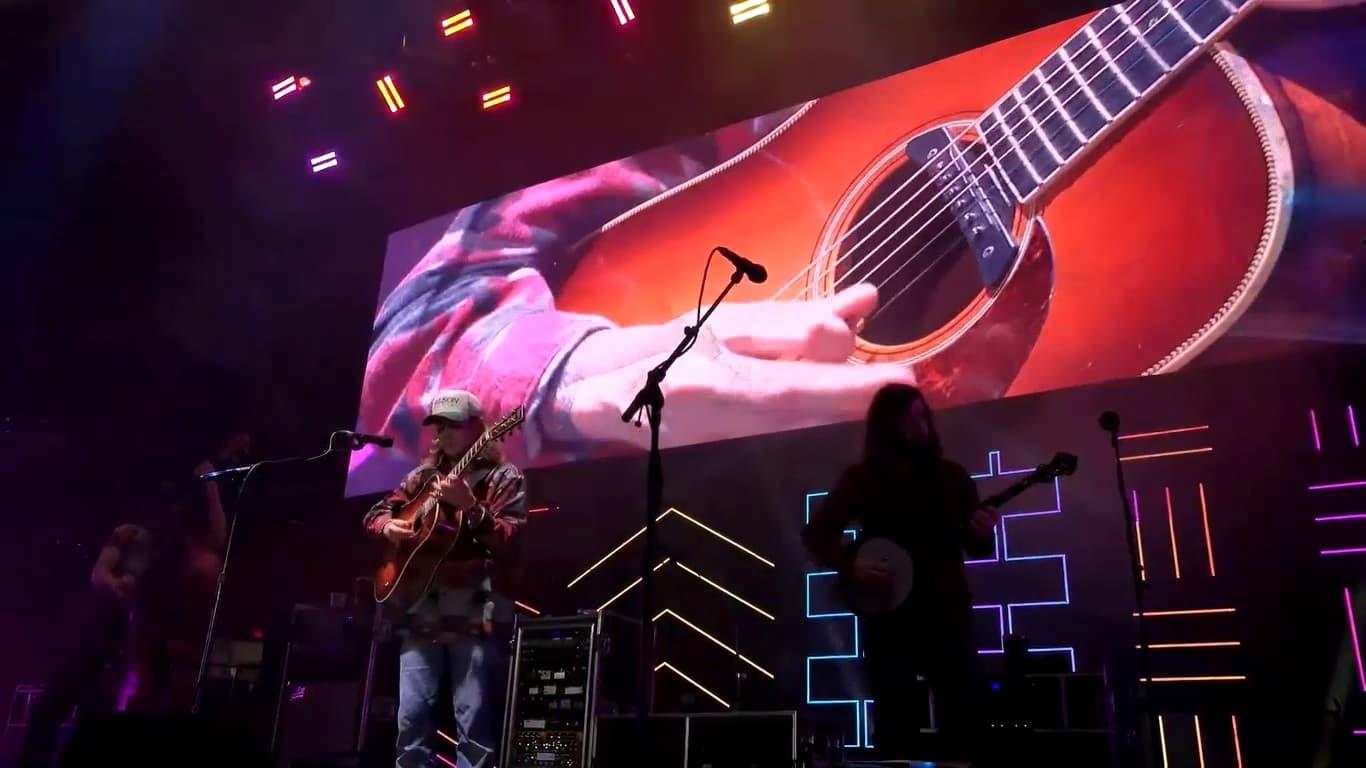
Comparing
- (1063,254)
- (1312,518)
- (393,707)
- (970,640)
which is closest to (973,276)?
(1063,254)

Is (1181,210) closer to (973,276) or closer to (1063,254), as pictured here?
(1063,254)

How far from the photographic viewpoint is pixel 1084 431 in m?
3.72

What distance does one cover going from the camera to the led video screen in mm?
3426

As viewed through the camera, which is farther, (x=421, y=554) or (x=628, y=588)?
(x=628, y=588)

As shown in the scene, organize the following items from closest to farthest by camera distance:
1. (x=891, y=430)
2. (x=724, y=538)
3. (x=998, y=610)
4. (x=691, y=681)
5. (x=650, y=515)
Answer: (x=650, y=515), (x=891, y=430), (x=998, y=610), (x=691, y=681), (x=724, y=538)

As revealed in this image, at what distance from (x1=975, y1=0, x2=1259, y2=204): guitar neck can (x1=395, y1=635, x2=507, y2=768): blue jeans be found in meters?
2.89

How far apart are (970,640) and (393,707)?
2.88 meters

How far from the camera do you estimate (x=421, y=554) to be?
11.0 ft

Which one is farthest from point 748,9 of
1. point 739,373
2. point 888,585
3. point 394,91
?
point 888,585

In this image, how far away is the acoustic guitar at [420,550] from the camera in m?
3.33

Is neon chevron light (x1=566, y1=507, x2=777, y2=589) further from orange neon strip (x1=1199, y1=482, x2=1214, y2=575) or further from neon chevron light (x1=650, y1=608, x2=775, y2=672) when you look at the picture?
orange neon strip (x1=1199, y1=482, x2=1214, y2=575)

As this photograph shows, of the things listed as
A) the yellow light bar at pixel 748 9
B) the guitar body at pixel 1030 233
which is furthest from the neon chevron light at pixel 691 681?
the yellow light bar at pixel 748 9

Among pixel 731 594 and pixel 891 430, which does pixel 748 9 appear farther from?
pixel 731 594

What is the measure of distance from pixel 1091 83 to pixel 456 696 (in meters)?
3.54
